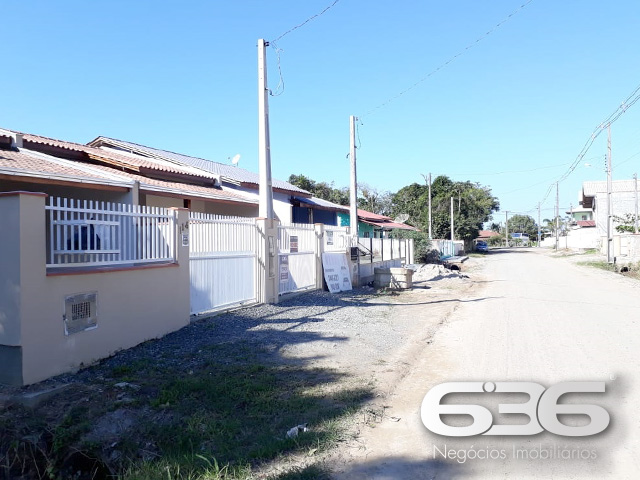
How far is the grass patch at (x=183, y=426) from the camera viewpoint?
4.19 m

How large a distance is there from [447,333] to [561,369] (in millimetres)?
3143

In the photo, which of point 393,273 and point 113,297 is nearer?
point 113,297

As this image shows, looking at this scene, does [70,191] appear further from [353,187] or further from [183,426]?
[183,426]

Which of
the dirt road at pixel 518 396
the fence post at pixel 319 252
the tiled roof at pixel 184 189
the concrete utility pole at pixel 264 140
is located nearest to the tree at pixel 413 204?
the tiled roof at pixel 184 189

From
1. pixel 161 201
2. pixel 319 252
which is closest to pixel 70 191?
pixel 161 201

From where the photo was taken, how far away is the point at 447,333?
962 cm

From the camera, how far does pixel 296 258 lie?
14148 mm

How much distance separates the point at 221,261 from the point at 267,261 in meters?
1.81

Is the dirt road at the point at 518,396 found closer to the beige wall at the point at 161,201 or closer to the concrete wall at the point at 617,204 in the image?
the beige wall at the point at 161,201

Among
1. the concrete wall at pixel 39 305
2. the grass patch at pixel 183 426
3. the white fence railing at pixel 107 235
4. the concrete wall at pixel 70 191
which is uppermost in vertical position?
the concrete wall at pixel 70 191

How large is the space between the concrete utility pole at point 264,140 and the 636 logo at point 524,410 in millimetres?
7702

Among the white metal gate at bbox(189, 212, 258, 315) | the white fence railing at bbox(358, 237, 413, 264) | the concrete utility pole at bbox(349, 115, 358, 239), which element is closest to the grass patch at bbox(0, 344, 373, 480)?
the white metal gate at bbox(189, 212, 258, 315)

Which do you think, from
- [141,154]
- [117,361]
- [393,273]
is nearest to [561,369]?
[117,361]

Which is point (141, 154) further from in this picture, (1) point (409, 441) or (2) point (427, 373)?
(1) point (409, 441)
